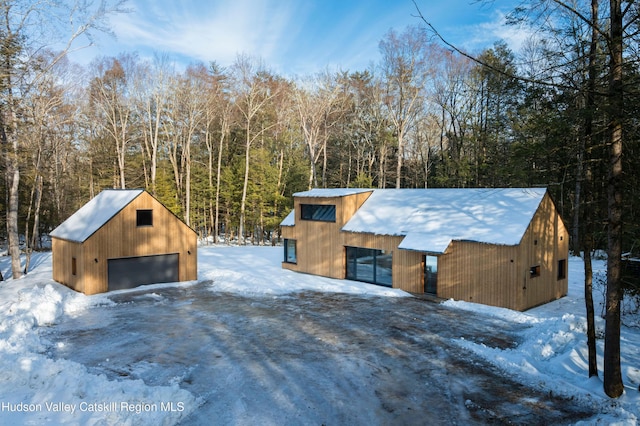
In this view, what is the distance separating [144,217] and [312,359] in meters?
11.6

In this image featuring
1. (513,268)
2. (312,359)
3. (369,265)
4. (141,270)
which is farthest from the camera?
(369,265)

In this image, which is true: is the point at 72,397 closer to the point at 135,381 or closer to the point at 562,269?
the point at 135,381

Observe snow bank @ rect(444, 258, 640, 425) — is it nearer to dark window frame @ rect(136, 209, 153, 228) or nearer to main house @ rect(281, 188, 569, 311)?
main house @ rect(281, 188, 569, 311)

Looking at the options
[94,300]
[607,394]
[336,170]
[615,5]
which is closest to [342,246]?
[94,300]

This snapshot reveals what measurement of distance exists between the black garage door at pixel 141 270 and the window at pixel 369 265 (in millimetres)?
8063

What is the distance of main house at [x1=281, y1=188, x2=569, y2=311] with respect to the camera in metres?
13.7

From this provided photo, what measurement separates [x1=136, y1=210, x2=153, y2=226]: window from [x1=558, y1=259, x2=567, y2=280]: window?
17.0 metres

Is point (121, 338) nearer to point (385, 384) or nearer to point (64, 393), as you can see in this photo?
point (64, 393)

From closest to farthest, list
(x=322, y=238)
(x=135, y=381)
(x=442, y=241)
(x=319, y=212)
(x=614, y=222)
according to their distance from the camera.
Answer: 1. (x=614, y=222)
2. (x=135, y=381)
3. (x=442, y=241)
4. (x=322, y=238)
5. (x=319, y=212)

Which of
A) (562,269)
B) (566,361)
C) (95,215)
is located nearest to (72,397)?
(566,361)

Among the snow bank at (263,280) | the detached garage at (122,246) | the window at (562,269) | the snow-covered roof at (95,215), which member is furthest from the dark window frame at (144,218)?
the window at (562,269)

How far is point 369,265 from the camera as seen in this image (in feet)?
58.9

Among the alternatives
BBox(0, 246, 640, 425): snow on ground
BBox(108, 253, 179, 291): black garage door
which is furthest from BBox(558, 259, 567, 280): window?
BBox(108, 253, 179, 291): black garage door

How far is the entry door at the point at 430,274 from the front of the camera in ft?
51.1
